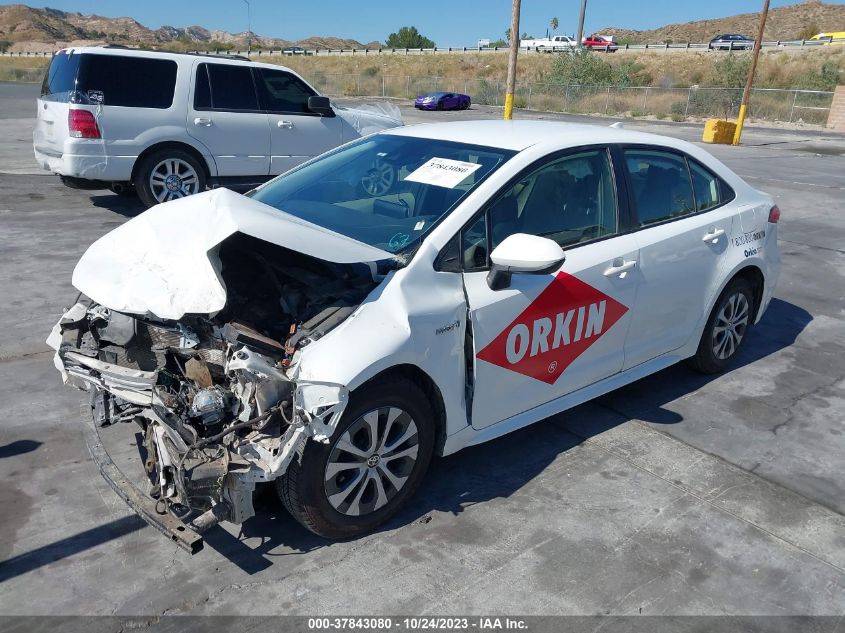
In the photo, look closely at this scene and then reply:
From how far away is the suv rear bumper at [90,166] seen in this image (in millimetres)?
8508

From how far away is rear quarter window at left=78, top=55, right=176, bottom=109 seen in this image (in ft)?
28.2

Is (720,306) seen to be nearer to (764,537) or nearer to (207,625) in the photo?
(764,537)

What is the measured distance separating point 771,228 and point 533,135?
7.73ft

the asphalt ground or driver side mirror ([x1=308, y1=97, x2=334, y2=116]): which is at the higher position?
driver side mirror ([x1=308, y1=97, x2=334, y2=116])

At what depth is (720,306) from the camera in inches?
196

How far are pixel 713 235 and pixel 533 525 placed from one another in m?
2.46

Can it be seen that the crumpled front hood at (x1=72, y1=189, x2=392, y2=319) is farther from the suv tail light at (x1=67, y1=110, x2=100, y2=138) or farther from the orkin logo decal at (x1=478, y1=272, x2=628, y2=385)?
the suv tail light at (x1=67, y1=110, x2=100, y2=138)

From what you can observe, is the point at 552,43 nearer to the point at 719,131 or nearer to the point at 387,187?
the point at 719,131

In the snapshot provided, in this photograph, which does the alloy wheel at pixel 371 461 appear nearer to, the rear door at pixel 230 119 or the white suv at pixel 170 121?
the white suv at pixel 170 121

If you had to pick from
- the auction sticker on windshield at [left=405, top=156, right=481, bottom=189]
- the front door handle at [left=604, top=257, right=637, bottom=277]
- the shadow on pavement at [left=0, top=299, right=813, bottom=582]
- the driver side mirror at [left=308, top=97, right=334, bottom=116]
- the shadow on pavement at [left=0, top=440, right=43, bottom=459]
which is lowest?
the shadow on pavement at [left=0, top=299, right=813, bottom=582]

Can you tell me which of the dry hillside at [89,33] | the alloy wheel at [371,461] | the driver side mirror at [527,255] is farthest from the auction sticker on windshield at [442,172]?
the dry hillside at [89,33]

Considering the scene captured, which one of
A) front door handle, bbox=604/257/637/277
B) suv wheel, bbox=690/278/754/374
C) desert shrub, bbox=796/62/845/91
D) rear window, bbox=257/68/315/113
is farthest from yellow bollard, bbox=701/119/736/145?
desert shrub, bbox=796/62/845/91

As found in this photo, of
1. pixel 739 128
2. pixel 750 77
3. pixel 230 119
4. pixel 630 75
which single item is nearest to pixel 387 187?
pixel 230 119

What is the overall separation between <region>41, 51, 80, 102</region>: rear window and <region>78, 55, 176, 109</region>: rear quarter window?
0.15 meters
